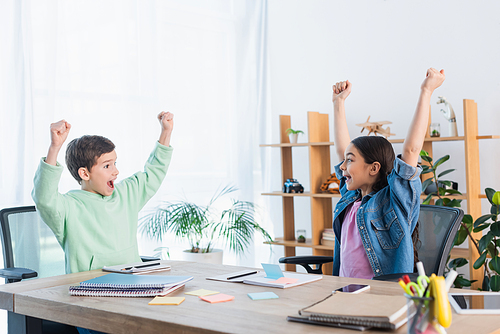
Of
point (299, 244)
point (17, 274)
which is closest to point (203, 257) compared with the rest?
point (299, 244)

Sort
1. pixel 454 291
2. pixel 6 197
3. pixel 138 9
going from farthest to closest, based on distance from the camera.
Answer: pixel 138 9
pixel 6 197
pixel 454 291

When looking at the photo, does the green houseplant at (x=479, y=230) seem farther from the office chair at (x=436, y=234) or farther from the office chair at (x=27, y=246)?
the office chair at (x=27, y=246)

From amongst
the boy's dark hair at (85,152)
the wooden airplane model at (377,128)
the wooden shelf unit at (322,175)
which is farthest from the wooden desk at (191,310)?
the wooden airplane model at (377,128)

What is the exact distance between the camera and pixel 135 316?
123cm

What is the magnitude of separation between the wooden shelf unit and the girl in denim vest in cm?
130

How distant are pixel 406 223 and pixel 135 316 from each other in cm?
112

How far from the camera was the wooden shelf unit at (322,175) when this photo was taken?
3125mm

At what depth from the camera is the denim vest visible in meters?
1.88

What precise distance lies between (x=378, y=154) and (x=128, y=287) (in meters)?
1.11

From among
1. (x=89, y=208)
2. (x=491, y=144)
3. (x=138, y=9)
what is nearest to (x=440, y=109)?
(x=491, y=144)

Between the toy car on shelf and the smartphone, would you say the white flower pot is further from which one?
the smartphone

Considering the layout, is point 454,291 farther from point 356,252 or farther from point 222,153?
point 222,153

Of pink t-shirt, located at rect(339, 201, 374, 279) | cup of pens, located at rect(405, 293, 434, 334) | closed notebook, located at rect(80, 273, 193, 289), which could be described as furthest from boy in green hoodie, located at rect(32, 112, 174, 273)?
cup of pens, located at rect(405, 293, 434, 334)

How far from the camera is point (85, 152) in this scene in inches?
79.0
